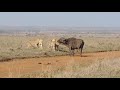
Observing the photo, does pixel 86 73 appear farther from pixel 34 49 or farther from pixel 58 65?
pixel 34 49

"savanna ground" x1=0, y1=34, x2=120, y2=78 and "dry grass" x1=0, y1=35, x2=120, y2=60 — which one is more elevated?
"dry grass" x1=0, y1=35, x2=120, y2=60

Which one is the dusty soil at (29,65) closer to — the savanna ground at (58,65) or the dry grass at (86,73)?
the savanna ground at (58,65)

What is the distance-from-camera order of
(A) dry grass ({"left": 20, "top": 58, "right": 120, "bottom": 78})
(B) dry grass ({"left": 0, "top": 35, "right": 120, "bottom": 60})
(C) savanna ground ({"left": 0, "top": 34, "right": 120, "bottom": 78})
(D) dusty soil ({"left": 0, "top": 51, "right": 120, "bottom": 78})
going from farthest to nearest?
(B) dry grass ({"left": 0, "top": 35, "right": 120, "bottom": 60})
(D) dusty soil ({"left": 0, "top": 51, "right": 120, "bottom": 78})
(C) savanna ground ({"left": 0, "top": 34, "right": 120, "bottom": 78})
(A) dry grass ({"left": 20, "top": 58, "right": 120, "bottom": 78})

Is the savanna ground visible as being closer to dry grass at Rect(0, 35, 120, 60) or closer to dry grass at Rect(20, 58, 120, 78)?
dry grass at Rect(20, 58, 120, 78)

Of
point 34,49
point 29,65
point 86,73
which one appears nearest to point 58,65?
point 29,65

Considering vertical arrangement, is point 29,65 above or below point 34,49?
below

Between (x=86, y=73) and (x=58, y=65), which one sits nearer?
(x=86, y=73)

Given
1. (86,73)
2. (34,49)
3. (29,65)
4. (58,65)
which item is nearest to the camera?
(86,73)

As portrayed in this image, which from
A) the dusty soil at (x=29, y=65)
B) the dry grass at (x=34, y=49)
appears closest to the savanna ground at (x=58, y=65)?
the dusty soil at (x=29, y=65)

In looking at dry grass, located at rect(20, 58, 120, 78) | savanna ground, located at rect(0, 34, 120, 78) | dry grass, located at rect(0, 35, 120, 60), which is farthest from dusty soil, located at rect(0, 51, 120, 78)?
dry grass, located at rect(0, 35, 120, 60)
